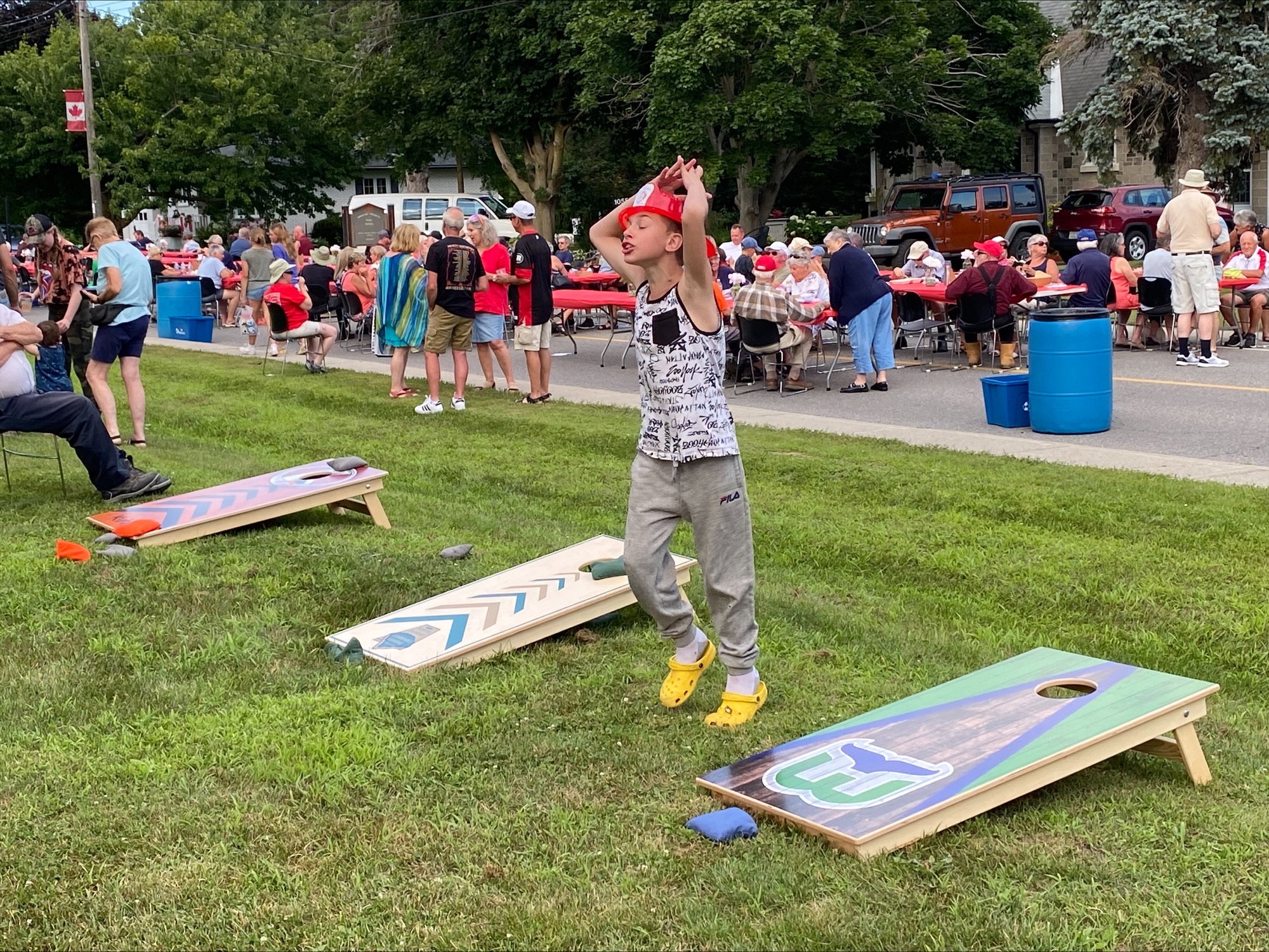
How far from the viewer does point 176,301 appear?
22484 millimetres

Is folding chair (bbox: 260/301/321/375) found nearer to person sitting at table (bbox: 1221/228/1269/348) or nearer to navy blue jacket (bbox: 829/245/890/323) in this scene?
navy blue jacket (bbox: 829/245/890/323)

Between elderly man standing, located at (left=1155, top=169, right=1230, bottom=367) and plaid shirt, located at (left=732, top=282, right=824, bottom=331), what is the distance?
3.79 metres

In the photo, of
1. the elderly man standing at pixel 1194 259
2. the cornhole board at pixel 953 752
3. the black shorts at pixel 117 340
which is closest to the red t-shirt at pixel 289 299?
the black shorts at pixel 117 340

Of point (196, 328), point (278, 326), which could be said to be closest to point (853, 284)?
point (278, 326)

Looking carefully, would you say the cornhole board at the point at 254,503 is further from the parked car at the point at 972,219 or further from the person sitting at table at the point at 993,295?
the parked car at the point at 972,219

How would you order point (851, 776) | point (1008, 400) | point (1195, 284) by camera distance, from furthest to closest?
point (1195, 284) → point (1008, 400) → point (851, 776)

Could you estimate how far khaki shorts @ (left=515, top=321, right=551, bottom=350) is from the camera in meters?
13.3

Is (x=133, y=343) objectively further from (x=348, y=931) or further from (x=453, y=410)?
(x=348, y=931)

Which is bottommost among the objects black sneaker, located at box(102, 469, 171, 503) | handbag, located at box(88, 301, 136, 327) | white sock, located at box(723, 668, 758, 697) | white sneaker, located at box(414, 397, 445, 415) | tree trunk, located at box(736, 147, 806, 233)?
white sock, located at box(723, 668, 758, 697)

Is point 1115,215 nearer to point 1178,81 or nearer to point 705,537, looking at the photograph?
point 1178,81

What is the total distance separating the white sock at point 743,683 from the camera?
4719 millimetres

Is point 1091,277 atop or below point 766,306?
atop

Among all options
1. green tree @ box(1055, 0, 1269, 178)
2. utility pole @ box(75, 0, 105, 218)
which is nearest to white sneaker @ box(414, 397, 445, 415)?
green tree @ box(1055, 0, 1269, 178)

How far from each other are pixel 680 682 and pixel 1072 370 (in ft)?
22.7
